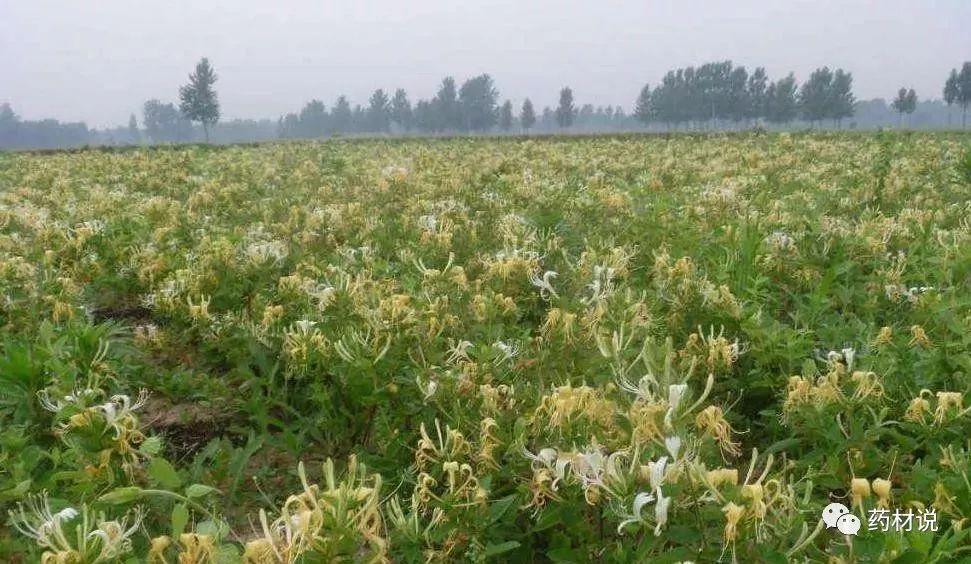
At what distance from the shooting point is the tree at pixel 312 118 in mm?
→ 147750

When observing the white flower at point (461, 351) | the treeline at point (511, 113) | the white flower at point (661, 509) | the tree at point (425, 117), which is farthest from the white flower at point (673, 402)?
the tree at point (425, 117)

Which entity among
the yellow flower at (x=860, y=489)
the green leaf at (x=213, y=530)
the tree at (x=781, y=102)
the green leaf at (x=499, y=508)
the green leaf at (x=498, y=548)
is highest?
the tree at (x=781, y=102)

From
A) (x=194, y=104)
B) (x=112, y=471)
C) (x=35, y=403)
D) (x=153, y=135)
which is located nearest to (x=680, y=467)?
(x=112, y=471)

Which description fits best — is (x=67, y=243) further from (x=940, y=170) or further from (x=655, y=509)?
(x=940, y=170)

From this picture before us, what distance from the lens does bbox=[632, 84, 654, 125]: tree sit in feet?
353

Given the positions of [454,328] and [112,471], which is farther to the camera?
[454,328]

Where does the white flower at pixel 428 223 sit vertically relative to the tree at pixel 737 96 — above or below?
below

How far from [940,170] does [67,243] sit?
403 inches

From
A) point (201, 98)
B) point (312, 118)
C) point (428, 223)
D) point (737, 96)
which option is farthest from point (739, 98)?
point (428, 223)

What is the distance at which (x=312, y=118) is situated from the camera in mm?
153000

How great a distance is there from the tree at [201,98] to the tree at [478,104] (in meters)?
46.7

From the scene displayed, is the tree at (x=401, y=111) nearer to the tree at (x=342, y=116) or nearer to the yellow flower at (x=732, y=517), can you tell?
the tree at (x=342, y=116)

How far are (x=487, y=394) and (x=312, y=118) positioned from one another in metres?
159

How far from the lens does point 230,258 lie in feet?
13.1
